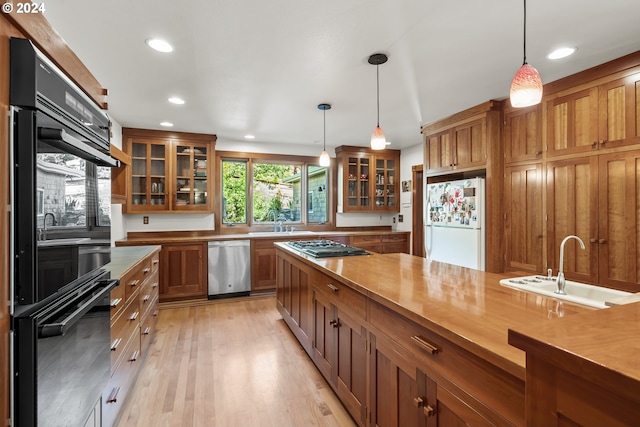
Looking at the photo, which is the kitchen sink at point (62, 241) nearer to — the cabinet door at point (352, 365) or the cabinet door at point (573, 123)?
the cabinet door at point (352, 365)

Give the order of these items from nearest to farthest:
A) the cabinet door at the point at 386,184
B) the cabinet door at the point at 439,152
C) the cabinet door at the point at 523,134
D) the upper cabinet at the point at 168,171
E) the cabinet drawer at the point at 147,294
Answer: the cabinet drawer at the point at 147,294
the cabinet door at the point at 523,134
the cabinet door at the point at 439,152
the upper cabinet at the point at 168,171
the cabinet door at the point at 386,184

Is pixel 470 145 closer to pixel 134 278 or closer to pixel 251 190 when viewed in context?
pixel 251 190

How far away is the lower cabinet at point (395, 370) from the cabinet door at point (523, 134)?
7.88 ft

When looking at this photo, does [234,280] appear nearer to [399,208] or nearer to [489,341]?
[399,208]

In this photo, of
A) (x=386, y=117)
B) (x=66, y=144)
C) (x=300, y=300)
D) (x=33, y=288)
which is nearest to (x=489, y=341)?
(x=33, y=288)

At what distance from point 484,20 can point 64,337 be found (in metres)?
2.59

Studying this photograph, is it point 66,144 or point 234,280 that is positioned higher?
point 66,144

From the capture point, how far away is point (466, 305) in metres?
1.31

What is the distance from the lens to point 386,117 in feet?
12.9

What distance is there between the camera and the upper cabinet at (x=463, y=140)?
338 cm

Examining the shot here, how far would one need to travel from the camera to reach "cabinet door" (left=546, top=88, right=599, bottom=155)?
2.57 meters

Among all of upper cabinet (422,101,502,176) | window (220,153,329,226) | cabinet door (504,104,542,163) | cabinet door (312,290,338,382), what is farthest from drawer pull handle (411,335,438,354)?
window (220,153,329,226)

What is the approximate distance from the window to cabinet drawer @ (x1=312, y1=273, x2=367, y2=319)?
10.4 feet

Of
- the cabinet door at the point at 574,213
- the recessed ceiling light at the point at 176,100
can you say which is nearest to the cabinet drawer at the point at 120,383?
the recessed ceiling light at the point at 176,100
